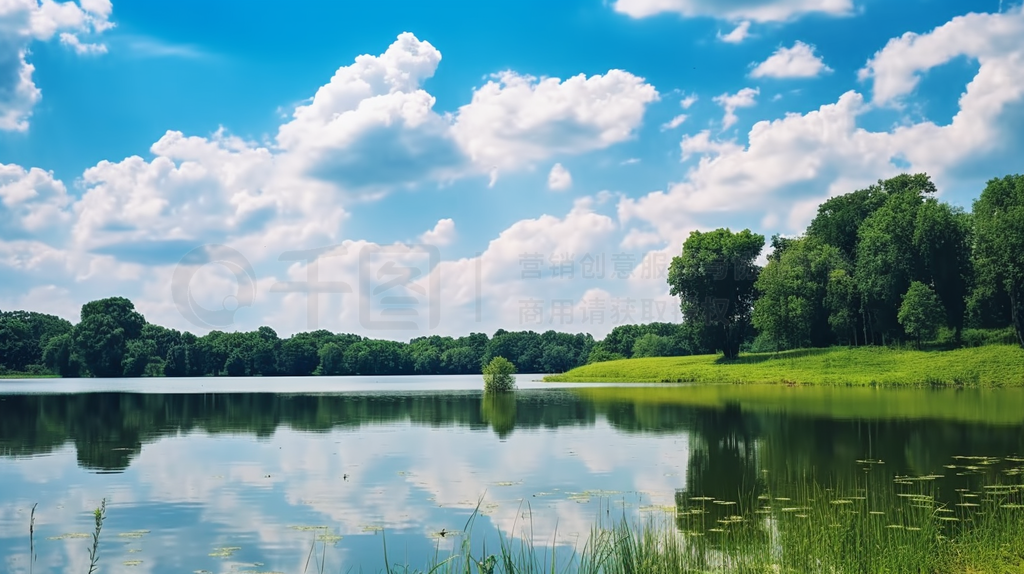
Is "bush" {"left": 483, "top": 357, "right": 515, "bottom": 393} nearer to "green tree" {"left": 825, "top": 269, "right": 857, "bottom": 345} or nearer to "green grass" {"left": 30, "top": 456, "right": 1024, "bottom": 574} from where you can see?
"green tree" {"left": 825, "top": 269, "right": 857, "bottom": 345}

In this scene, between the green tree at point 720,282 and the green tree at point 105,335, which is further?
the green tree at point 105,335

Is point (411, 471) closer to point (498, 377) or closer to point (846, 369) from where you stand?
point (498, 377)

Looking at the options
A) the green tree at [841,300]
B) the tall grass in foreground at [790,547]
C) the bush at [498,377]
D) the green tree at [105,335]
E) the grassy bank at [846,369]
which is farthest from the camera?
the green tree at [105,335]

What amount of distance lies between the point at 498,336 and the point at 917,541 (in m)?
160

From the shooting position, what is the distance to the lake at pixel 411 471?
45.0ft

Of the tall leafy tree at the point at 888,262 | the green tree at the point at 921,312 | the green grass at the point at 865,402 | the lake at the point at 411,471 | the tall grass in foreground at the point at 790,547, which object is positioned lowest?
the green grass at the point at 865,402

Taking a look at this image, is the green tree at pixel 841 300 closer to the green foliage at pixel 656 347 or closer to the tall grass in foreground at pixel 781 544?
the green foliage at pixel 656 347

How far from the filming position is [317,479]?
20391mm

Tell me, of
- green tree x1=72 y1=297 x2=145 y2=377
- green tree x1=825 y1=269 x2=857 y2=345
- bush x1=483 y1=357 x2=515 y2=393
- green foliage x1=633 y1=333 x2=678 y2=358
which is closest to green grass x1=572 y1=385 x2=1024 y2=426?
bush x1=483 y1=357 x2=515 y2=393

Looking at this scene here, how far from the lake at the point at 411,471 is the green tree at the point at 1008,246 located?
83.7 ft

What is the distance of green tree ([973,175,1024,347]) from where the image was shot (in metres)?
62.0

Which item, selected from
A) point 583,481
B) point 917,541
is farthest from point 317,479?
point 917,541

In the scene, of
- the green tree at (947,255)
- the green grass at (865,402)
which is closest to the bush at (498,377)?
the green grass at (865,402)

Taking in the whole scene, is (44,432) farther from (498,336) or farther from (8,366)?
(498,336)
